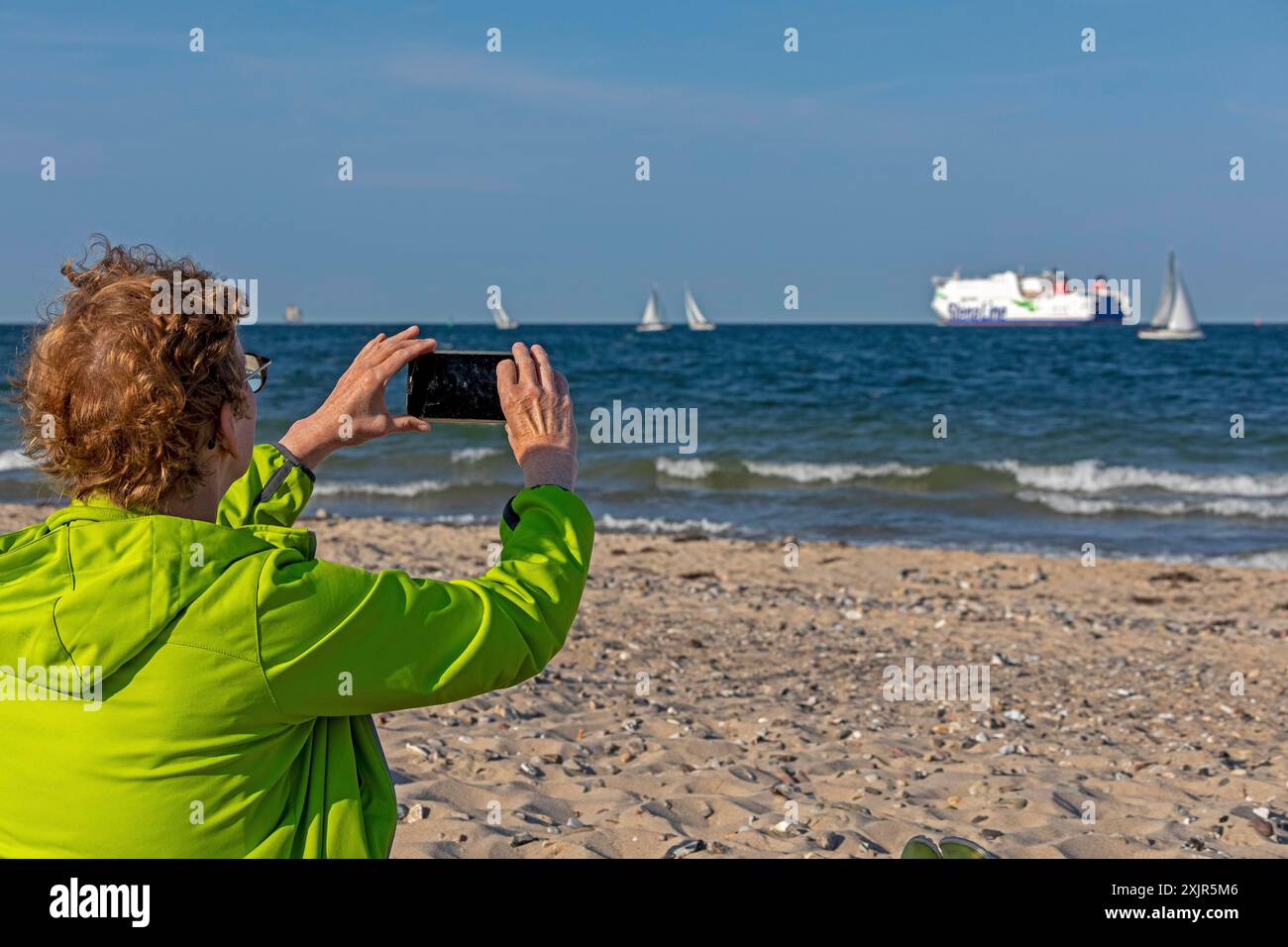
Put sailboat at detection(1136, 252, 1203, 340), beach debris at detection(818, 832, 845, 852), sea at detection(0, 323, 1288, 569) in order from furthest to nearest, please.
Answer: sailboat at detection(1136, 252, 1203, 340), sea at detection(0, 323, 1288, 569), beach debris at detection(818, 832, 845, 852)

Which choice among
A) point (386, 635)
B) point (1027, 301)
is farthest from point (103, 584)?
point (1027, 301)

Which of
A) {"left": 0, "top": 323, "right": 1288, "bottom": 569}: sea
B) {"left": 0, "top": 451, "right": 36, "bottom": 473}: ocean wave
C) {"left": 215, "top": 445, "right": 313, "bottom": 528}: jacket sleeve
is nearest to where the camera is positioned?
{"left": 215, "top": 445, "right": 313, "bottom": 528}: jacket sleeve

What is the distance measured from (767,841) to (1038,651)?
4.14m

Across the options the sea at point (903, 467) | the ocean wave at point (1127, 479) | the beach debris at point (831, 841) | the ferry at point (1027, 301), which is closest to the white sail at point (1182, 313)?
the ferry at point (1027, 301)

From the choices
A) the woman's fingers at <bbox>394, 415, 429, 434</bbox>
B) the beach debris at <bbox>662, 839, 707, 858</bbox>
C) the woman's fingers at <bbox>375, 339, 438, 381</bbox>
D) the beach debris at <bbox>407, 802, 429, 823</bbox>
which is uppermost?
the woman's fingers at <bbox>375, 339, 438, 381</bbox>

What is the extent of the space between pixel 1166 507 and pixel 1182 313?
51462 mm

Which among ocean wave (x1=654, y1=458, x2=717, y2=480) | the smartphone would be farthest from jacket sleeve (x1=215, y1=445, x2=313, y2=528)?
ocean wave (x1=654, y1=458, x2=717, y2=480)

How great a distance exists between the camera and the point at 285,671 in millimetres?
1497

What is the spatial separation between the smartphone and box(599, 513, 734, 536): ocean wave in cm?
1126

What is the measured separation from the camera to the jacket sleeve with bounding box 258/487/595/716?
1487 millimetres

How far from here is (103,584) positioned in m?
1.48

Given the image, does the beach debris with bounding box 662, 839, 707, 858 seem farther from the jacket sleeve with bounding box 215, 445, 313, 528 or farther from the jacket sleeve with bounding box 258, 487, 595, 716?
the jacket sleeve with bounding box 258, 487, 595, 716
